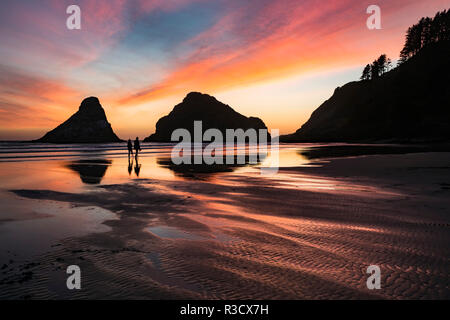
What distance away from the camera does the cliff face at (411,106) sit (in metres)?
74.6

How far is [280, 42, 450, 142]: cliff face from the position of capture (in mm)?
74562

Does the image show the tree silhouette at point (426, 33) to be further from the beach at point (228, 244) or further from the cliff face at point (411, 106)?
the beach at point (228, 244)

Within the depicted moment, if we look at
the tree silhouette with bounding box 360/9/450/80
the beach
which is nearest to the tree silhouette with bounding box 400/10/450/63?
the tree silhouette with bounding box 360/9/450/80

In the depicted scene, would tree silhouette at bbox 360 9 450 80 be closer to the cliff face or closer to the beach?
the cliff face

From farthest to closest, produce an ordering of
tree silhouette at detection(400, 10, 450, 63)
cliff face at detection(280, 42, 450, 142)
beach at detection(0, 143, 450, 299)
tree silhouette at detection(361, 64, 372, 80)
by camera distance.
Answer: tree silhouette at detection(361, 64, 372, 80) < tree silhouette at detection(400, 10, 450, 63) < cliff face at detection(280, 42, 450, 142) < beach at detection(0, 143, 450, 299)

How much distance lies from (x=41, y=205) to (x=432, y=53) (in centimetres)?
12490

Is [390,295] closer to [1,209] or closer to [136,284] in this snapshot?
[136,284]

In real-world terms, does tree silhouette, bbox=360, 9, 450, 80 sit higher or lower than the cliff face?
higher

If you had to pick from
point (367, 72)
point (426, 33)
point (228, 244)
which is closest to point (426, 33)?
point (426, 33)

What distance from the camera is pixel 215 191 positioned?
1250 centimetres

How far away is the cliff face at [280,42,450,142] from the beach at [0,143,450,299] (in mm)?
75095

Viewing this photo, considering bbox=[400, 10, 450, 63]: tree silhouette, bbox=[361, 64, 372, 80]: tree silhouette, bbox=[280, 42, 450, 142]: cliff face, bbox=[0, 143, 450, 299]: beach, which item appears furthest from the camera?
bbox=[361, 64, 372, 80]: tree silhouette

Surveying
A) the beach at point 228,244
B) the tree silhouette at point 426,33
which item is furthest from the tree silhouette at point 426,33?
the beach at point 228,244

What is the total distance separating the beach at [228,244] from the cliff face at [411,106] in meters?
75.1
